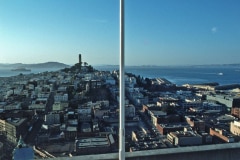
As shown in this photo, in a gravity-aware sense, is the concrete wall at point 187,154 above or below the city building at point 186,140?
above

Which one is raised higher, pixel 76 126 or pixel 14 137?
pixel 14 137

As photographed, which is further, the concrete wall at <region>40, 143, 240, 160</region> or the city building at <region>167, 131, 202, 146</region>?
the city building at <region>167, 131, 202, 146</region>

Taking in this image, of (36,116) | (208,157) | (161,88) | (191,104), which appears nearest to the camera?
(208,157)

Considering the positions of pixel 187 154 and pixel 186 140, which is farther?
pixel 186 140

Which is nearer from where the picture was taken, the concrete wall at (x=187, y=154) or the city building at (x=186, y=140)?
the concrete wall at (x=187, y=154)

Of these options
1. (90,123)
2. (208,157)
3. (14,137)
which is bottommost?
(90,123)

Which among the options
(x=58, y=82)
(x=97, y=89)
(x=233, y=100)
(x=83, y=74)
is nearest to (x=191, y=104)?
(x=233, y=100)

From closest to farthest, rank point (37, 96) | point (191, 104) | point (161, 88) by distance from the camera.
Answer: point (37, 96), point (191, 104), point (161, 88)

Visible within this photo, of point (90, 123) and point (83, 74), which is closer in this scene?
point (90, 123)

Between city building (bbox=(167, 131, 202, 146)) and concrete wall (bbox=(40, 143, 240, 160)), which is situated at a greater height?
concrete wall (bbox=(40, 143, 240, 160))

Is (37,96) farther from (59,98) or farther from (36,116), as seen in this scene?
(59,98)

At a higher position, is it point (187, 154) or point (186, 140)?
point (187, 154)
